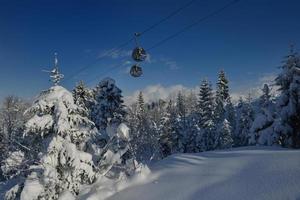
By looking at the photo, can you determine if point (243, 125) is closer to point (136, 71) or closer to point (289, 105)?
point (289, 105)

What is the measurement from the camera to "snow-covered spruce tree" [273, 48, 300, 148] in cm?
2177

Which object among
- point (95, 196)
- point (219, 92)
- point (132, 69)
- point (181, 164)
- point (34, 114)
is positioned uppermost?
point (219, 92)

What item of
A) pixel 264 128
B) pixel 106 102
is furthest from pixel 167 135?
pixel 264 128

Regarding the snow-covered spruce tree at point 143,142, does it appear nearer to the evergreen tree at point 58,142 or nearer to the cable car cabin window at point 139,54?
the evergreen tree at point 58,142

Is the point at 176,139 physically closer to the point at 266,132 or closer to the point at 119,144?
the point at 266,132

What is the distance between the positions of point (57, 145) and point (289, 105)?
52.2ft

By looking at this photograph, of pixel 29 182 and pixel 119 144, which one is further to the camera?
pixel 119 144

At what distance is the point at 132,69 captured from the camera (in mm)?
14281

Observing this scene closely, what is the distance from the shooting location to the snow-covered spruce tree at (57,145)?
11.3 meters

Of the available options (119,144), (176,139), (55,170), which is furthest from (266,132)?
(176,139)

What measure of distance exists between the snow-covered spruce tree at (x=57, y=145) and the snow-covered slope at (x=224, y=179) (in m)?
1.72

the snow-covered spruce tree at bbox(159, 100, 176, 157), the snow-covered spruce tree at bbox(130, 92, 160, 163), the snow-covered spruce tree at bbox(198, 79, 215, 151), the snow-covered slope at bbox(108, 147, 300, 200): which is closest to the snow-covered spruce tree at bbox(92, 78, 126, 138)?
the snow-covered spruce tree at bbox(130, 92, 160, 163)

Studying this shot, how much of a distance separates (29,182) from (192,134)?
40.2 meters

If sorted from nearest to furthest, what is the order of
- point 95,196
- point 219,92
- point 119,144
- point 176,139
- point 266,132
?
1. point 95,196
2. point 119,144
3. point 266,132
4. point 176,139
5. point 219,92
